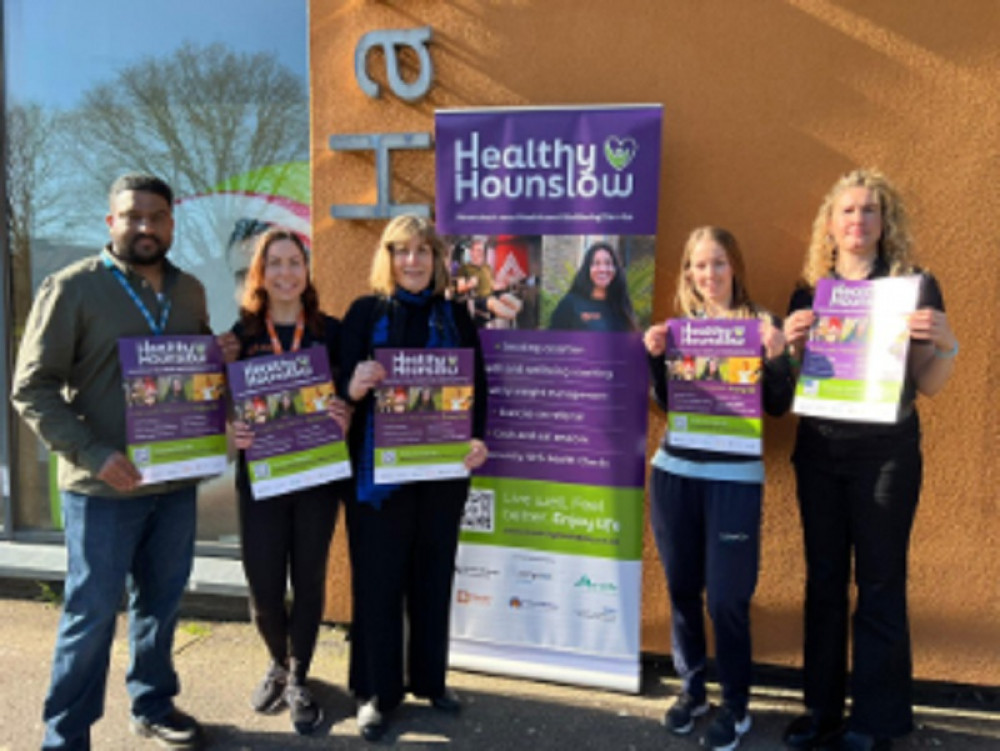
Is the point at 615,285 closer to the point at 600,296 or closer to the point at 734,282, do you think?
the point at 600,296

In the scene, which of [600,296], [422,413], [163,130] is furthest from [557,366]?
[163,130]

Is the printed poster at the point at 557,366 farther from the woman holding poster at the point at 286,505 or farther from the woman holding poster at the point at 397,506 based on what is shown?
the woman holding poster at the point at 286,505

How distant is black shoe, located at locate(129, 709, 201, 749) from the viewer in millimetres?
2891

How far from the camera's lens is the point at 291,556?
2.98 metres

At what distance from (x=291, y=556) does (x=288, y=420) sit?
60 centimetres

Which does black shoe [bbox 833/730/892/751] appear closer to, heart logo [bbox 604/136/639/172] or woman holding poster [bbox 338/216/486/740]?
woman holding poster [bbox 338/216/486/740]

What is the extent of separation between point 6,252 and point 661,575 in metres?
4.24

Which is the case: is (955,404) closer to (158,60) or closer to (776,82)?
(776,82)

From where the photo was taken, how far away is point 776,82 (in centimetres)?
314

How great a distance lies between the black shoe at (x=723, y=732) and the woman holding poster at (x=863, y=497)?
253 millimetres

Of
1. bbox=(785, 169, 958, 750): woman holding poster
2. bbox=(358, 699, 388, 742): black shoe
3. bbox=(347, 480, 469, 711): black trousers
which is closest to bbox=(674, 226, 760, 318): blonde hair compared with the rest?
bbox=(785, 169, 958, 750): woman holding poster

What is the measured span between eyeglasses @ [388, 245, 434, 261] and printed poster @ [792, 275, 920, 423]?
1.45m

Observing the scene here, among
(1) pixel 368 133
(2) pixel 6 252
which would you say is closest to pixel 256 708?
(1) pixel 368 133

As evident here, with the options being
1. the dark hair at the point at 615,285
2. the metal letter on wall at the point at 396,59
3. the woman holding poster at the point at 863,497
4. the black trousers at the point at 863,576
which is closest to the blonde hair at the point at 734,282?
the woman holding poster at the point at 863,497
